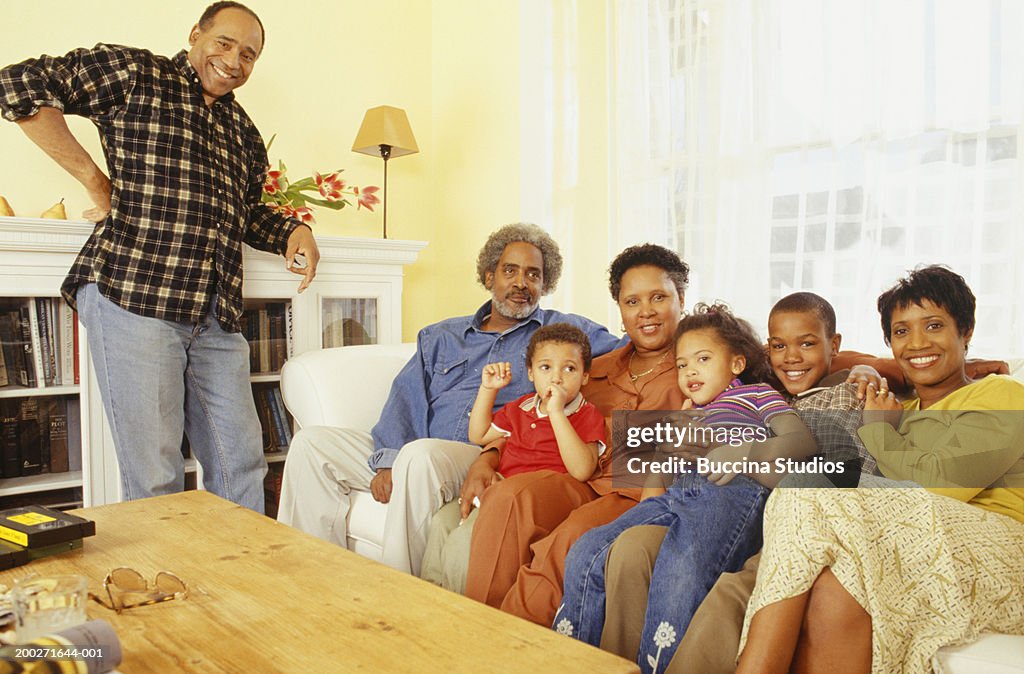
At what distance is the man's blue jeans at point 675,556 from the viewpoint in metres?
1.34

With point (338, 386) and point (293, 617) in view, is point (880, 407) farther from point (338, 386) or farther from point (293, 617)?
point (338, 386)

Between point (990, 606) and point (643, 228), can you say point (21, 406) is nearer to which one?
point (643, 228)

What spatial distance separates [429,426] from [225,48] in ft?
3.94

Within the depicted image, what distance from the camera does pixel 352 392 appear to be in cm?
244

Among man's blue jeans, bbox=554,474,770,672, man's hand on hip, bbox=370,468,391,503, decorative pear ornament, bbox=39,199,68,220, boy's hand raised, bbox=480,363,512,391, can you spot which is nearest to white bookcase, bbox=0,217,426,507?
decorative pear ornament, bbox=39,199,68,220

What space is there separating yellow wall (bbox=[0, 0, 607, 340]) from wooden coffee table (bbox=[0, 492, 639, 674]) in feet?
6.07

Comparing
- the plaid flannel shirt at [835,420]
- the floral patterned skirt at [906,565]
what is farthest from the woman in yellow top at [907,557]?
the plaid flannel shirt at [835,420]

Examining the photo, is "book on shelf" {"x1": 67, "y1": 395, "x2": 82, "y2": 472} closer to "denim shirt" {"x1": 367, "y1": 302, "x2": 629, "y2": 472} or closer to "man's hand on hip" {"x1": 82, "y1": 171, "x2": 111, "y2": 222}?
"man's hand on hip" {"x1": 82, "y1": 171, "x2": 111, "y2": 222}

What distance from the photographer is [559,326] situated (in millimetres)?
1979

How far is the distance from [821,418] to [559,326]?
2.16 ft

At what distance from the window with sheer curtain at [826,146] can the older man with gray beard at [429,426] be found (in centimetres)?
62

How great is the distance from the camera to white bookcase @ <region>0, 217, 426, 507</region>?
2330 mm

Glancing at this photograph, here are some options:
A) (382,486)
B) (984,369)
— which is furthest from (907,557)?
(382,486)

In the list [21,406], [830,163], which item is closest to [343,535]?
[21,406]
